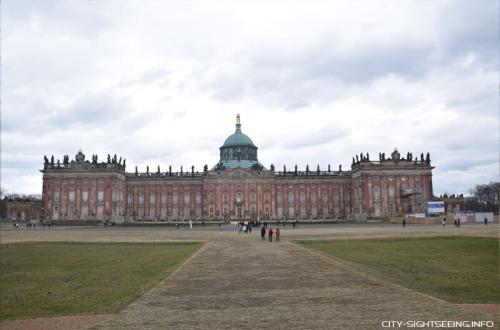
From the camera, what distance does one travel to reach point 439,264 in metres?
21.6

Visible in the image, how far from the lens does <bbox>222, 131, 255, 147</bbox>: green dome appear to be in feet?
385

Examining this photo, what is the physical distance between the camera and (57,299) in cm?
1559

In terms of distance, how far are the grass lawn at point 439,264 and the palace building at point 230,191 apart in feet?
217

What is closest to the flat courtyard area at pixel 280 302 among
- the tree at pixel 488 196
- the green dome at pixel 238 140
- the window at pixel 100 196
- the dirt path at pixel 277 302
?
the dirt path at pixel 277 302

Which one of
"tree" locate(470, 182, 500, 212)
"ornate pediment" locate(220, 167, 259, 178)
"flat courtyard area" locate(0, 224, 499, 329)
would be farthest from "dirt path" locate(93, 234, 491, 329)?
"tree" locate(470, 182, 500, 212)

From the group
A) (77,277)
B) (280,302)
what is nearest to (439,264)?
(280,302)

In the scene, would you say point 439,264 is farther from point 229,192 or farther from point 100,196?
point 100,196

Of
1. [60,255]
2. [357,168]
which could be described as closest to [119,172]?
[357,168]

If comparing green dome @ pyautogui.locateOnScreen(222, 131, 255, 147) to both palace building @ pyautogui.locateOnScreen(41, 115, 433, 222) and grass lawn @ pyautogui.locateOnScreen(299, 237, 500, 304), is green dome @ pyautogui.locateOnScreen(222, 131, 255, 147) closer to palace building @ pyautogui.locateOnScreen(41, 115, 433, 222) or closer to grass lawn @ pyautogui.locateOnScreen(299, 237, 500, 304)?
palace building @ pyautogui.locateOnScreen(41, 115, 433, 222)

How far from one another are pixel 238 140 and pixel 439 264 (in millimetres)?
97753

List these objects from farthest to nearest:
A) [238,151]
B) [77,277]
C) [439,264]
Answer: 1. [238,151]
2. [439,264]
3. [77,277]

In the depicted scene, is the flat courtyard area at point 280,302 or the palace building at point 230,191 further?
the palace building at point 230,191

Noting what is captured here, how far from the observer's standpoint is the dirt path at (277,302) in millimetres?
11328

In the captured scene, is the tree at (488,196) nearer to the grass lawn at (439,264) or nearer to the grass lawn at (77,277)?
the grass lawn at (439,264)
